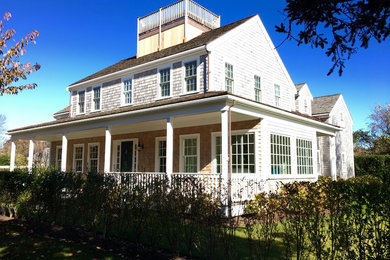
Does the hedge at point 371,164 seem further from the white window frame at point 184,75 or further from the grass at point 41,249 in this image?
the grass at point 41,249

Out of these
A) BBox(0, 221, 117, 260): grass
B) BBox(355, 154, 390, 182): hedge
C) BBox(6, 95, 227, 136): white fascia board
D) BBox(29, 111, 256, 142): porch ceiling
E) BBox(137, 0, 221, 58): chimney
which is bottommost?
BBox(0, 221, 117, 260): grass

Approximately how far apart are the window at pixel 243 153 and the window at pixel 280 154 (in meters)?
0.95

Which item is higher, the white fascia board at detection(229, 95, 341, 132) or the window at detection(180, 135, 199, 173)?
the white fascia board at detection(229, 95, 341, 132)

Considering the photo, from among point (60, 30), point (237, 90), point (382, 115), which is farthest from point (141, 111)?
point (382, 115)

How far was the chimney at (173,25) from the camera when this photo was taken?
55.9 feet

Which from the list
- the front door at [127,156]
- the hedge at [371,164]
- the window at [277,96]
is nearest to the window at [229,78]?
the window at [277,96]

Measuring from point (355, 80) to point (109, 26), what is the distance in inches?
969

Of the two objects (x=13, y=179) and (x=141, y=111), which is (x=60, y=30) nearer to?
(x=141, y=111)

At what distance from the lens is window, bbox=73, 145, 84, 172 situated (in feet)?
67.2

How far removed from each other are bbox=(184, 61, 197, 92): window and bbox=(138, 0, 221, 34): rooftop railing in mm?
4103

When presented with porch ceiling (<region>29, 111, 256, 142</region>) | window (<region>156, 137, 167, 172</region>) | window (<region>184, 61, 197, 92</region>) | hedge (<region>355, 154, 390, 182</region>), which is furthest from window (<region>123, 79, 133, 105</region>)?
hedge (<region>355, 154, 390, 182</region>)

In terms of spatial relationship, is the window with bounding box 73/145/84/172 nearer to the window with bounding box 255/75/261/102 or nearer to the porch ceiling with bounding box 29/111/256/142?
the porch ceiling with bounding box 29/111/256/142

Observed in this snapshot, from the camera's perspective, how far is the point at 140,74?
1648 cm

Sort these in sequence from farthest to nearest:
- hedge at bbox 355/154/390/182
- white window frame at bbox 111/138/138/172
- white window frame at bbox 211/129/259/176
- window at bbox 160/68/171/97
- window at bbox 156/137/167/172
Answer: hedge at bbox 355/154/390/182 → white window frame at bbox 111/138/138/172 → window at bbox 156/137/167/172 → window at bbox 160/68/171/97 → white window frame at bbox 211/129/259/176
